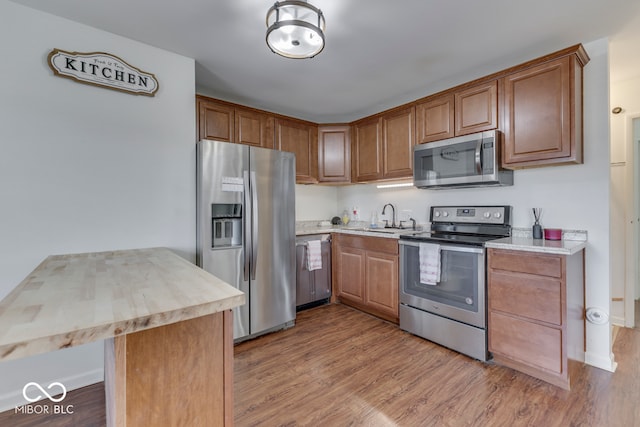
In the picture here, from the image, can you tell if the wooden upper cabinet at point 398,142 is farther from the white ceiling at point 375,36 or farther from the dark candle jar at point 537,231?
the dark candle jar at point 537,231

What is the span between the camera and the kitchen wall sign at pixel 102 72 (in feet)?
6.20

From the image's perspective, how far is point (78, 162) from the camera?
1.94 meters

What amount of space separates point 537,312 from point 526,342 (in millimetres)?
233

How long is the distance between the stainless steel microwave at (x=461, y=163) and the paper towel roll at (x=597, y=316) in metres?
1.14

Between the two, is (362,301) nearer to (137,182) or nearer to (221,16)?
(137,182)

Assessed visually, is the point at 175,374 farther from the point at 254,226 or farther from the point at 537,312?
the point at 537,312

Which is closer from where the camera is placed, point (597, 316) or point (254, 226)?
point (597, 316)

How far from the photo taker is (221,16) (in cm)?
185

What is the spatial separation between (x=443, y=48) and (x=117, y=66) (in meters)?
2.43

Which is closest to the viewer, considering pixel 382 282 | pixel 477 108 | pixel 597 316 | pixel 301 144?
pixel 597 316

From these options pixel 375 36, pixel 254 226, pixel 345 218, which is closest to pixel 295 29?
pixel 375 36

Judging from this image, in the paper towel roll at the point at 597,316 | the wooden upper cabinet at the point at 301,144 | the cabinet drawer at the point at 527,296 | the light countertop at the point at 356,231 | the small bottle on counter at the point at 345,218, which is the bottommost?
the paper towel roll at the point at 597,316

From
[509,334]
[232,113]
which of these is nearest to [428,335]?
[509,334]
